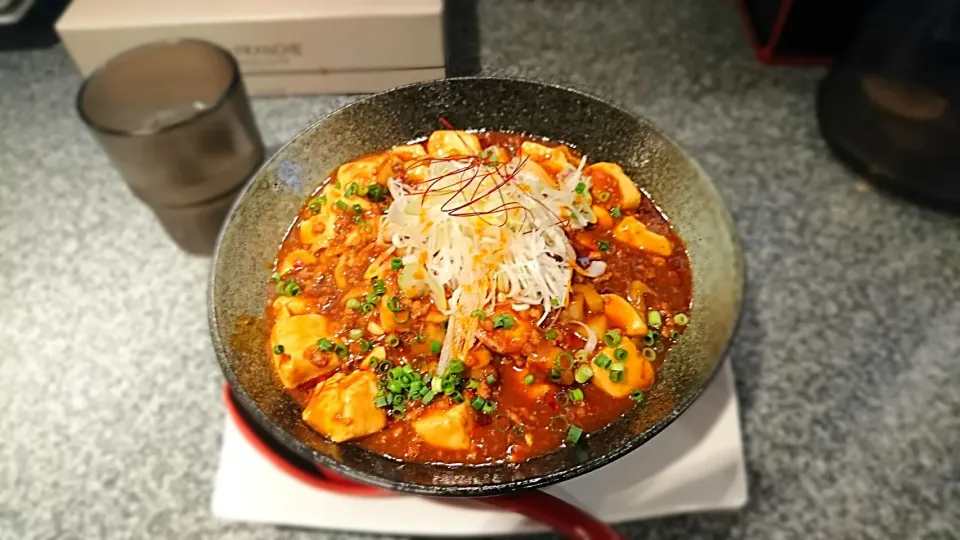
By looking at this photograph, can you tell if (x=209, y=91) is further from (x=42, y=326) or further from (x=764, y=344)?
(x=764, y=344)

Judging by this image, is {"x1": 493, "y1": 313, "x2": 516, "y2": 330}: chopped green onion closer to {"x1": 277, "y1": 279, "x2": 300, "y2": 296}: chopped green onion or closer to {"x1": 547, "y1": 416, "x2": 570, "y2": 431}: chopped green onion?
{"x1": 547, "y1": 416, "x2": 570, "y2": 431}: chopped green onion

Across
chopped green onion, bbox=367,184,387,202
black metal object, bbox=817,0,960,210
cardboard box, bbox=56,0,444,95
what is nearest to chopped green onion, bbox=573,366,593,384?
chopped green onion, bbox=367,184,387,202

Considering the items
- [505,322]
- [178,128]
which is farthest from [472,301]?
[178,128]

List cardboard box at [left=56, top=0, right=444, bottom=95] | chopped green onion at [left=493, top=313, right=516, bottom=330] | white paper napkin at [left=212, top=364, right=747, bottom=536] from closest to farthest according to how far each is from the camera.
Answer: chopped green onion at [left=493, top=313, right=516, bottom=330]
white paper napkin at [left=212, top=364, right=747, bottom=536]
cardboard box at [left=56, top=0, right=444, bottom=95]

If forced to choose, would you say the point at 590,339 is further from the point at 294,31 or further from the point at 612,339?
the point at 294,31

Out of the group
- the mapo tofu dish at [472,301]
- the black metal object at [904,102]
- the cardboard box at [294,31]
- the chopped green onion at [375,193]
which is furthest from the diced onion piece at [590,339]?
the black metal object at [904,102]

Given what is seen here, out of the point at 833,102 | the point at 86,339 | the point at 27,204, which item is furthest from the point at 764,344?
the point at 27,204

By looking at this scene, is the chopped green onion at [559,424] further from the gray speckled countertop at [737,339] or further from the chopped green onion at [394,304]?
the gray speckled countertop at [737,339]
